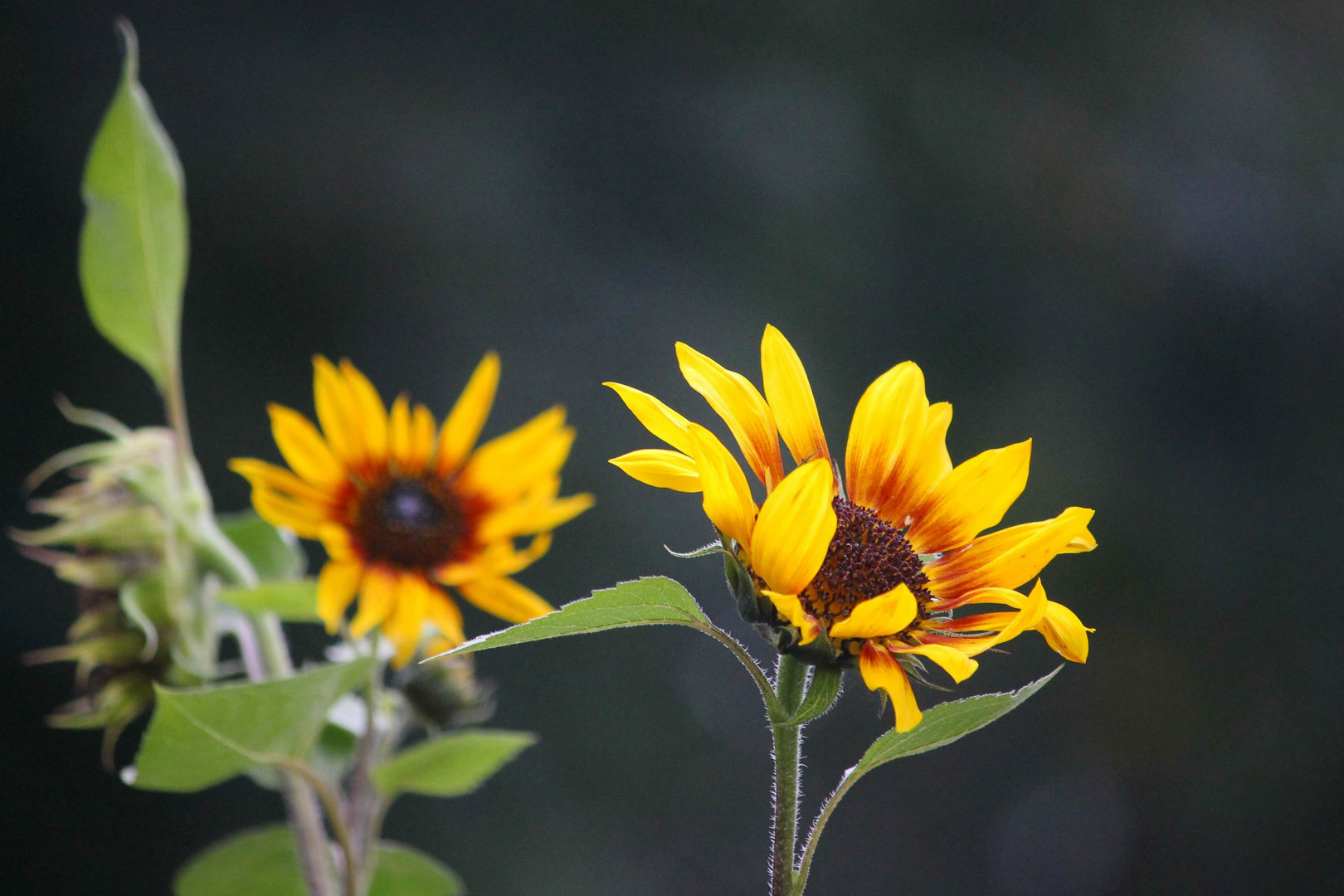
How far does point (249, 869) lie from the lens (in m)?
0.52

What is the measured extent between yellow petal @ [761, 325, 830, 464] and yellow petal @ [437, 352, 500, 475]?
0.27 meters

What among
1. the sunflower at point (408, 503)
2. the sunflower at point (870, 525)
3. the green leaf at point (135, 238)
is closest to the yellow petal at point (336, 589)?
the sunflower at point (408, 503)

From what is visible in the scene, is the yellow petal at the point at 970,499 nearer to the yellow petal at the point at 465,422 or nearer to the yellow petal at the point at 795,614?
the yellow petal at the point at 795,614

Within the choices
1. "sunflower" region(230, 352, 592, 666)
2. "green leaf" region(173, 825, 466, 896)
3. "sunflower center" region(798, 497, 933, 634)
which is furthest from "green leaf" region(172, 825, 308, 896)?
"sunflower center" region(798, 497, 933, 634)

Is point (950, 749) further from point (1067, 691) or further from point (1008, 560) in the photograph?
point (1008, 560)

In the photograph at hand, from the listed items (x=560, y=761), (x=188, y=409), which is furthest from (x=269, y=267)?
(x=560, y=761)

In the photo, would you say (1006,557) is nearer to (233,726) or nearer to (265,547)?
(233,726)

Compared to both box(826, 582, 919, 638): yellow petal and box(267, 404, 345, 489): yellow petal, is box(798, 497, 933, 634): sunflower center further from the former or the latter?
box(267, 404, 345, 489): yellow petal

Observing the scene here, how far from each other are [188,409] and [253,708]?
0.75 meters

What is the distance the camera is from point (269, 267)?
1090 mm

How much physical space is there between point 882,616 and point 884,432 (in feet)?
0.27

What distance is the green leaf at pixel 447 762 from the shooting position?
0.45 meters

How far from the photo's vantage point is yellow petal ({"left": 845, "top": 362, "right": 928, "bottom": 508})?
0.29 metres

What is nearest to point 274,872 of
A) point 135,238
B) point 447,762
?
point 447,762
